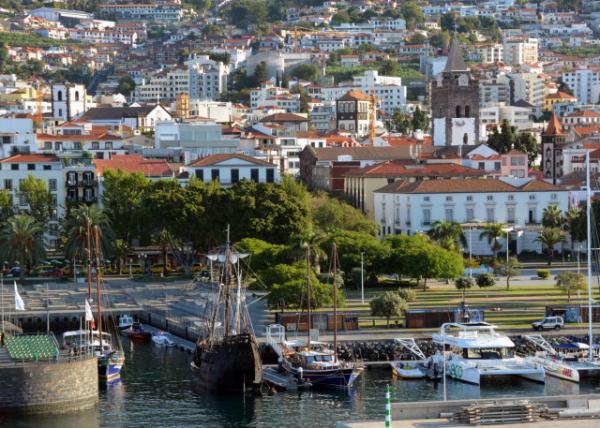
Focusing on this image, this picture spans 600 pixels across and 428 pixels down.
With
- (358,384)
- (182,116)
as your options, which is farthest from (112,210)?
(182,116)

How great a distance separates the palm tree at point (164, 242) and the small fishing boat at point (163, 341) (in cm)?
2239

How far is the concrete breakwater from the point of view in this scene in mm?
61531

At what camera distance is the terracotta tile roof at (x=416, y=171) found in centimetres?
11256

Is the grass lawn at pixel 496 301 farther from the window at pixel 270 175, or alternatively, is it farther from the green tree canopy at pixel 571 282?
the window at pixel 270 175

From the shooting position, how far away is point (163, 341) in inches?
2702

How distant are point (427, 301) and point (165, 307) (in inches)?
479

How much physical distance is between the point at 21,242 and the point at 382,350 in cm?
3354

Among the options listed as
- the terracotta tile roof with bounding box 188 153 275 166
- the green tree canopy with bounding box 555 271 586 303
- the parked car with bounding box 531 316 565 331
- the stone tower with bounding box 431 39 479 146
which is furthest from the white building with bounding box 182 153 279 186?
the parked car with bounding box 531 316 565 331

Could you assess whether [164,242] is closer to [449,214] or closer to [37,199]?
[37,199]

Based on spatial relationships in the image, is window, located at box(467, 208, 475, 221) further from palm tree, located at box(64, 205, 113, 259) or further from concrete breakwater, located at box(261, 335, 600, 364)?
concrete breakwater, located at box(261, 335, 600, 364)

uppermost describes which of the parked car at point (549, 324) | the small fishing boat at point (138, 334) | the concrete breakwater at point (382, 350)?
the parked car at point (549, 324)

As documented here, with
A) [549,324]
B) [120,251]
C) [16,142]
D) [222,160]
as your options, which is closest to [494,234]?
[120,251]

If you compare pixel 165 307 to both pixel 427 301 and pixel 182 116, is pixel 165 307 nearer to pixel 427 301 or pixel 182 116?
pixel 427 301

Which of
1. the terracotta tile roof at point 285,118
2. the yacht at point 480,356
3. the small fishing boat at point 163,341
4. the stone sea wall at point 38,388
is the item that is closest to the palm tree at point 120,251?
the small fishing boat at point 163,341
